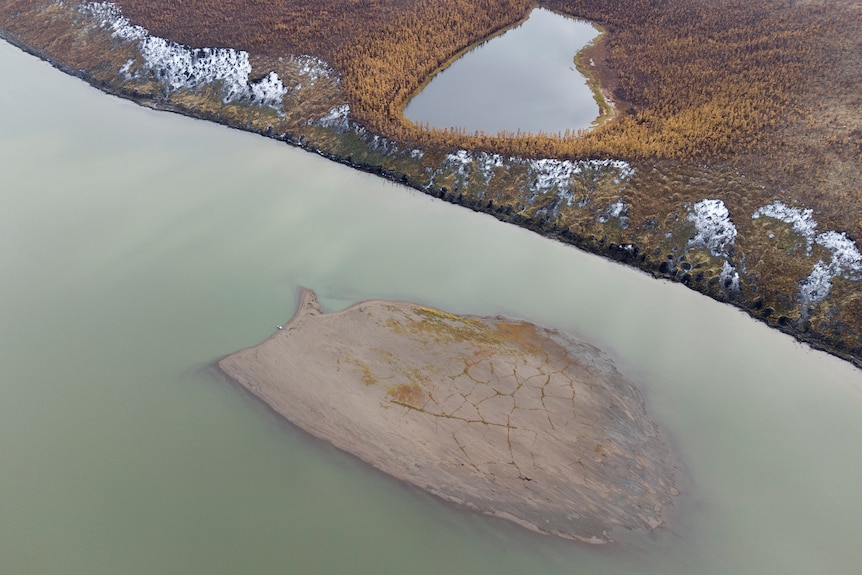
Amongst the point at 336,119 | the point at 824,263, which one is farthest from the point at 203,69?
the point at 824,263

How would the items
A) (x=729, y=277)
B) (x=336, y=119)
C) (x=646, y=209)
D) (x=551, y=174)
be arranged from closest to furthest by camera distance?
(x=729, y=277)
(x=646, y=209)
(x=551, y=174)
(x=336, y=119)

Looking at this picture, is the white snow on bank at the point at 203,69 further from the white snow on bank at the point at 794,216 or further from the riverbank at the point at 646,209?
the white snow on bank at the point at 794,216

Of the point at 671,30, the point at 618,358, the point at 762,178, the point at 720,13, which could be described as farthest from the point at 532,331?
the point at 720,13

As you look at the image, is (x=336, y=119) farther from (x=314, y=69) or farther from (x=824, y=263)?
(x=824, y=263)

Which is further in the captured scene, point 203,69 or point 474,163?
point 203,69

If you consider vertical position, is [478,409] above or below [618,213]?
below

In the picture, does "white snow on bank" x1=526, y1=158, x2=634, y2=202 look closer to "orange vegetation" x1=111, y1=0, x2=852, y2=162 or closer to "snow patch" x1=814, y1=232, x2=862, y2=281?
"orange vegetation" x1=111, y1=0, x2=852, y2=162

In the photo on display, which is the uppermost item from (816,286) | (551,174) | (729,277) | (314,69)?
(314,69)

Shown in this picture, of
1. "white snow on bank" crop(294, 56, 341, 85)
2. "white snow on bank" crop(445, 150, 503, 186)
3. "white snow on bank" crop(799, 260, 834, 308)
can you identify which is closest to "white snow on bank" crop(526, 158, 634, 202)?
"white snow on bank" crop(445, 150, 503, 186)
